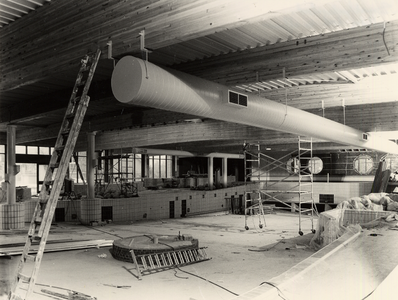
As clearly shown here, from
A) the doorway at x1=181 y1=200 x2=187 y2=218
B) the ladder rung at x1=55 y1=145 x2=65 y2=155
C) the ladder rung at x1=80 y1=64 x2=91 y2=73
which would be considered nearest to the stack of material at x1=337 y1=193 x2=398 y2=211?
the doorway at x1=181 y1=200 x2=187 y2=218

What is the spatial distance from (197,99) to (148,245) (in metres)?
5.75

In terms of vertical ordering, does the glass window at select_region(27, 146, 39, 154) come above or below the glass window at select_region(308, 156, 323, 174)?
above

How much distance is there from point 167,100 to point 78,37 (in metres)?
2.44

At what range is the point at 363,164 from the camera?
27609 millimetres

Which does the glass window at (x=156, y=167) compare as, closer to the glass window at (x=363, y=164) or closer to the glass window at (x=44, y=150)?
the glass window at (x=44, y=150)

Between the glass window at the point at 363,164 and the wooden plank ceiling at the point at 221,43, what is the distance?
17268 millimetres

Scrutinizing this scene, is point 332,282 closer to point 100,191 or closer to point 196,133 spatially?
point 196,133

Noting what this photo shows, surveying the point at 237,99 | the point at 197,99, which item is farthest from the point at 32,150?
the point at 197,99

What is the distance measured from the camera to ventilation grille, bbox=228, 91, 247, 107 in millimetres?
7242

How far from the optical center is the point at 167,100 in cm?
586

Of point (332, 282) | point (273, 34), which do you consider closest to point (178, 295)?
point (332, 282)

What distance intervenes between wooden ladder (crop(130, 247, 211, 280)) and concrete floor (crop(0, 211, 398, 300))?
244 mm

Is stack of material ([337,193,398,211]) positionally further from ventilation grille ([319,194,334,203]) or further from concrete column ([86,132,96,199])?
ventilation grille ([319,194,334,203])

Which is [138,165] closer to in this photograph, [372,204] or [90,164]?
[90,164]
